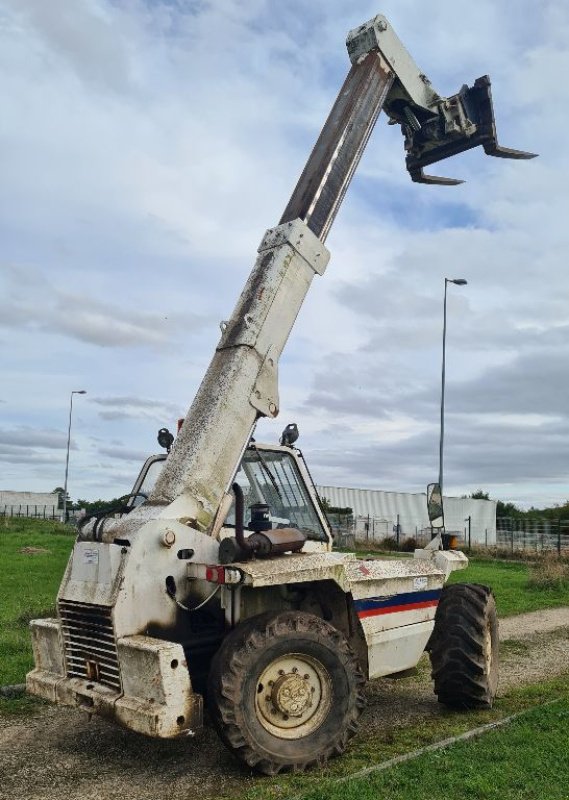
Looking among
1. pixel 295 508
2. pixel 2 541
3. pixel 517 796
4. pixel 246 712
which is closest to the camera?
pixel 517 796

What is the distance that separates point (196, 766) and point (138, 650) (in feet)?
4.18

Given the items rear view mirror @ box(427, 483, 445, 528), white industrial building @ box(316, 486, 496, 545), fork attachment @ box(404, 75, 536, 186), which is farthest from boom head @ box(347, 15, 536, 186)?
white industrial building @ box(316, 486, 496, 545)

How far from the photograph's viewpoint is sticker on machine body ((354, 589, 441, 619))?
6516 millimetres

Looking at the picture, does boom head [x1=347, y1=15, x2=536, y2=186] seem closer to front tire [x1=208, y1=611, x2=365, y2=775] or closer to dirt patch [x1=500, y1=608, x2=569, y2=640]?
front tire [x1=208, y1=611, x2=365, y2=775]

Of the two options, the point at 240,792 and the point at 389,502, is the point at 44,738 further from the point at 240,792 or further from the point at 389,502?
the point at 389,502

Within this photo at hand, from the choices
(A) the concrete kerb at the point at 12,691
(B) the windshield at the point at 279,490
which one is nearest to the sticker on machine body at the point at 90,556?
(B) the windshield at the point at 279,490

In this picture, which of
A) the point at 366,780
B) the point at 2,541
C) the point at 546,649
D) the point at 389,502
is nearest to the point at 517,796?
the point at 366,780

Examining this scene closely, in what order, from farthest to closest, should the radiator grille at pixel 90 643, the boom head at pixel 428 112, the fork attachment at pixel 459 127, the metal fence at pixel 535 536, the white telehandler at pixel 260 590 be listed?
the metal fence at pixel 535 536
the fork attachment at pixel 459 127
the boom head at pixel 428 112
the radiator grille at pixel 90 643
the white telehandler at pixel 260 590

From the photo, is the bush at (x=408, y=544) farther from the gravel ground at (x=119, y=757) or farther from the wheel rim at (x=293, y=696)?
the wheel rim at (x=293, y=696)

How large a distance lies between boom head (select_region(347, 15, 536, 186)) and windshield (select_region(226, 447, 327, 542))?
3902 millimetres

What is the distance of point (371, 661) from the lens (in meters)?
6.59

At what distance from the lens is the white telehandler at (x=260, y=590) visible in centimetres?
553

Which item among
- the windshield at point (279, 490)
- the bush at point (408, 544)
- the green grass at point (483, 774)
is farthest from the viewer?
the bush at point (408, 544)

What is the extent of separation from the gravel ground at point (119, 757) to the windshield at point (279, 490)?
1805mm
